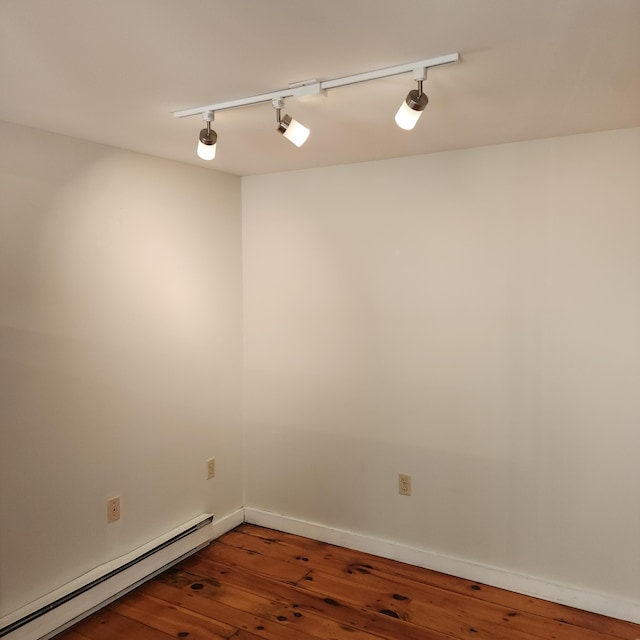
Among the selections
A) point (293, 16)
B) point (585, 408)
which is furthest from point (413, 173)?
point (293, 16)

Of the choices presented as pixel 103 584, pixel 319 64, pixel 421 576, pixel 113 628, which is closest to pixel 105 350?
pixel 103 584

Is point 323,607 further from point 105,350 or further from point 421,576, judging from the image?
point 105,350

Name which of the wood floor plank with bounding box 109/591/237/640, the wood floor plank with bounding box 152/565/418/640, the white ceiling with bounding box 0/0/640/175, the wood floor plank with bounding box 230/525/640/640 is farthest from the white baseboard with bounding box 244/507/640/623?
the white ceiling with bounding box 0/0/640/175

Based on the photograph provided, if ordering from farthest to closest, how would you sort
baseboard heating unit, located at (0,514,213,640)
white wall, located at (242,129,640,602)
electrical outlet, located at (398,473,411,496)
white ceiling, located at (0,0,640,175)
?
electrical outlet, located at (398,473,411,496) < white wall, located at (242,129,640,602) < baseboard heating unit, located at (0,514,213,640) < white ceiling, located at (0,0,640,175)

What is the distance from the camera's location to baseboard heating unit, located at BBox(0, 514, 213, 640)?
2180mm

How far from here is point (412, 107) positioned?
5.33ft

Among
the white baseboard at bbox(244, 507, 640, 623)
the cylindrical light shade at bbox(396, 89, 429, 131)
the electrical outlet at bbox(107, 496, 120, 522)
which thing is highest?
the cylindrical light shade at bbox(396, 89, 429, 131)

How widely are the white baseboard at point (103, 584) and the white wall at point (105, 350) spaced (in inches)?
2.6

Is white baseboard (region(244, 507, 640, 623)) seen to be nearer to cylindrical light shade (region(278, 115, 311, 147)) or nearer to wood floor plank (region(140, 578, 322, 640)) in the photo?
wood floor plank (region(140, 578, 322, 640))

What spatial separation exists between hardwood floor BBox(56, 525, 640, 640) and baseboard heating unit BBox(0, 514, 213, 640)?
0.24 ft

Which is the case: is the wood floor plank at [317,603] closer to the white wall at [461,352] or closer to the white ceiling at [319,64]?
the white wall at [461,352]

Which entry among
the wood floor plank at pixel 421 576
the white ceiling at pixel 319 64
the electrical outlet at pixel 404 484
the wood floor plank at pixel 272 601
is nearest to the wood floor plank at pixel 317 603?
the wood floor plank at pixel 272 601

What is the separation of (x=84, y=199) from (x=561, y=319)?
7.46ft

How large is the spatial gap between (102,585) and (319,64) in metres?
2.37
